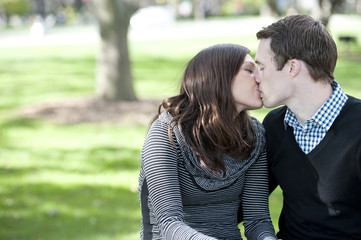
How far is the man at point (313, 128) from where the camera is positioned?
2.67m

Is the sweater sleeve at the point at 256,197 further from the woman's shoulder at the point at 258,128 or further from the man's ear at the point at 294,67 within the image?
the man's ear at the point at 294,67

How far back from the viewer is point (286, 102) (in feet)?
9.30

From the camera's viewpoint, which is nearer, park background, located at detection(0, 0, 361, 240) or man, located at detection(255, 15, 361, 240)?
man, located at detection(255, 15, 361, 240)

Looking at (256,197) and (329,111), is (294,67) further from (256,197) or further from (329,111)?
(256,197)

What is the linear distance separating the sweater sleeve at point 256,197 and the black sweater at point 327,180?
0.09 metres

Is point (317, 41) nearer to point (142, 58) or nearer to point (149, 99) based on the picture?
point (149, 99)

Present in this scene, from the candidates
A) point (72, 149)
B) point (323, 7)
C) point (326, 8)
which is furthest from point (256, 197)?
point (323, 7)

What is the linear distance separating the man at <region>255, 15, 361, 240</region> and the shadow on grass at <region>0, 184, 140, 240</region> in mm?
2581

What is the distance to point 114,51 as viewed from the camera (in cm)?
1039

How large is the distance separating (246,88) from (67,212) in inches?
134

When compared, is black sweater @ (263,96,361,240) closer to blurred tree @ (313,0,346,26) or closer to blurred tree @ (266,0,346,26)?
blurred tree @ (266,0,346,26)

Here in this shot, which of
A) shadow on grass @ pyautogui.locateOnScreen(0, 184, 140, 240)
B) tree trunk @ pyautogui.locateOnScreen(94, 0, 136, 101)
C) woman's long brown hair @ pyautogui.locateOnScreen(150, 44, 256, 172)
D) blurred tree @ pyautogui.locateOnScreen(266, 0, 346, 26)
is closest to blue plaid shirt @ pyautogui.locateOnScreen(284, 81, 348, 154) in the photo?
woman's long brown hair @ pyautogui.locateOnScreen(150, 44, 256, 172)

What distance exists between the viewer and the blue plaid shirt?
2.71 metres

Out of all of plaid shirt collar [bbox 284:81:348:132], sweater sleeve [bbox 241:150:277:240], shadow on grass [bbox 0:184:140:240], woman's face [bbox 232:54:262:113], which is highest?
woman's face [bbox 232:54:262:113]
